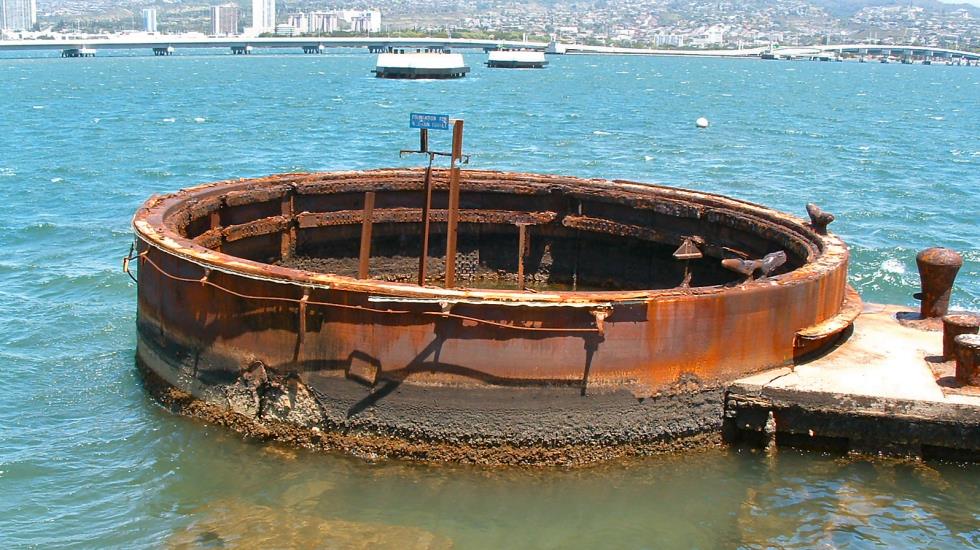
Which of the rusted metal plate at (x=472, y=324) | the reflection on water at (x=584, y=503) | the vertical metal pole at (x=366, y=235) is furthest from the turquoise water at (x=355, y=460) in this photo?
the vertical metal pole at (x=366, y=235)

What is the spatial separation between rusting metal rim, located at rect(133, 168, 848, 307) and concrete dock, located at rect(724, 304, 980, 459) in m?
1.07

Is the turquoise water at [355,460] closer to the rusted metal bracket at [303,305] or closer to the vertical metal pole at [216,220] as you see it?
the rusted metal bracket at [303,305]

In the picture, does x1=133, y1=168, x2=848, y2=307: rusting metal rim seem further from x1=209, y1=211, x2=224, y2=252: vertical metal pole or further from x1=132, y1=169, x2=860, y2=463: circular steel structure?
x1=209, y1=211, x2=224, y2=252: vertical metal pole

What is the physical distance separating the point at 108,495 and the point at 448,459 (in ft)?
11.4

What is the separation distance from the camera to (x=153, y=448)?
11188 mm

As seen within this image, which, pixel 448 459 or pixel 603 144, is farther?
pixel 603 144

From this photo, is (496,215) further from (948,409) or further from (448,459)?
(948,409)

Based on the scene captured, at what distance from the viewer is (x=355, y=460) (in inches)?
408

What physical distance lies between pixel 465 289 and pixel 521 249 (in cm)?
591

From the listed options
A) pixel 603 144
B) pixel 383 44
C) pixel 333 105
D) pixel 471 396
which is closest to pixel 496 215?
pixel 471 396

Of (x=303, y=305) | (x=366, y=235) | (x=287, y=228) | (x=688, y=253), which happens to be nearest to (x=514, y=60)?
(x=287, y=228)

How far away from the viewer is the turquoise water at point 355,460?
966cm

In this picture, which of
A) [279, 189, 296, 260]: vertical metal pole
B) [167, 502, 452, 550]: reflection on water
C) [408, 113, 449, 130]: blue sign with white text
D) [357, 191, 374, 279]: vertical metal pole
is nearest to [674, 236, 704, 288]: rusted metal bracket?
[408, 113, 449, 130]: blue sign with white text

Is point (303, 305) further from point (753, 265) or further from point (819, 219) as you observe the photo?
point (819, 219)
